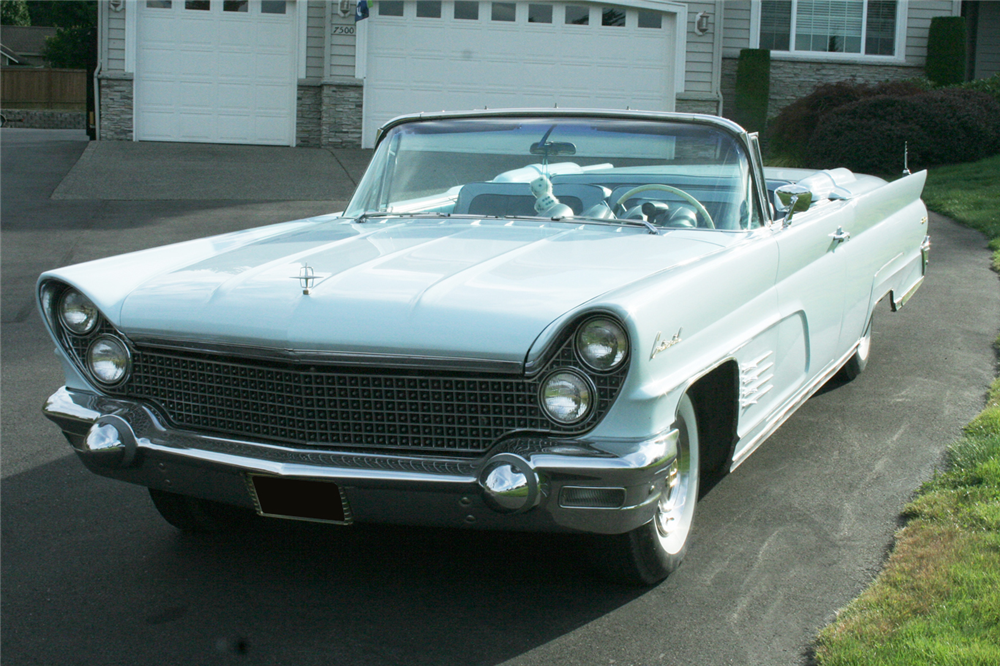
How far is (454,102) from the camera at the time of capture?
16.4 metres

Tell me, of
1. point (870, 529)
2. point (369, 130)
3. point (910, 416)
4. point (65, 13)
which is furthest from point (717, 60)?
point (65, 13)

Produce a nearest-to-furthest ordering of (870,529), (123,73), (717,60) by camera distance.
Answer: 1. (870,529)
2. (123,73)
3. (717,60)

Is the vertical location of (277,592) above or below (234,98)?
below

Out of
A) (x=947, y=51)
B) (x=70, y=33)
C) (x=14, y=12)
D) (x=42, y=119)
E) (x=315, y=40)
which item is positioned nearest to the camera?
(x=315, y=40)

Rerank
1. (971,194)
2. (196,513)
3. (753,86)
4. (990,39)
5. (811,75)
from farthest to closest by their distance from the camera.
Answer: (990,39) < (811,75) < (753,86) < (971,194) < (196,513)

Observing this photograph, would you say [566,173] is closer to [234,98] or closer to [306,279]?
[306,279]

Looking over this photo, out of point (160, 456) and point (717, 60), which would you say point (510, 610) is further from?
point (717, 60)

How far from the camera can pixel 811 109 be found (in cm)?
1628

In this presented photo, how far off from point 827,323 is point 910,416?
1020 mm

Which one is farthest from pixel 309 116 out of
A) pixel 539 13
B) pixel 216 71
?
pixel 539 13

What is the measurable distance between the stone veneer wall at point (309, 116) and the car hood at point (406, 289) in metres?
13.5

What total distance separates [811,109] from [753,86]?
247cm

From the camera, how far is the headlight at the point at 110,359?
3.06 metres

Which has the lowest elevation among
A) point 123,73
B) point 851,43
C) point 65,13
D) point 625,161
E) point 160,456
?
point 160,456
